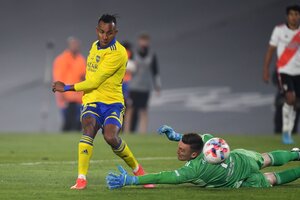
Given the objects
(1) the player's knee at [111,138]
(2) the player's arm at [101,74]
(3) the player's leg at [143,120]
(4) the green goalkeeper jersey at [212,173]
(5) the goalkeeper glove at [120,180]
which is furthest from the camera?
(3) the player's leg at [143,120]

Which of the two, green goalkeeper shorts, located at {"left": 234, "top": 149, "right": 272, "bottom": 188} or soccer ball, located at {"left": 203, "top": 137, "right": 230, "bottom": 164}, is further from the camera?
green goalkeeper shorts, located at {"left": 234, "top": 149, "right": 272, "bottom": 188}

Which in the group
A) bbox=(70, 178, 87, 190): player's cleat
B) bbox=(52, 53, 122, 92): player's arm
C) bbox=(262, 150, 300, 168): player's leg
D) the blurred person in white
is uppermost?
the blurred person in white

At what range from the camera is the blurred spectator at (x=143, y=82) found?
76.5 feet

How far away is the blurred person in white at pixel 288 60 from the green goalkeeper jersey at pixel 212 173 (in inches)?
265

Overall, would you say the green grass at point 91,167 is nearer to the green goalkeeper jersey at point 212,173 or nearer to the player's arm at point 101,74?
the green goalkeeper jersey at point 212,173

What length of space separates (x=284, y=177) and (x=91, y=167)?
10.9ft

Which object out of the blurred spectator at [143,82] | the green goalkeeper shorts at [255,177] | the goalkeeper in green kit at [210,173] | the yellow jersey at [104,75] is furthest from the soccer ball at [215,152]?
the blurred spectator at [143,82]

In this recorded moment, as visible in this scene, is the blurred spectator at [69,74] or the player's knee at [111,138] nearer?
the player's knee at [111,138]

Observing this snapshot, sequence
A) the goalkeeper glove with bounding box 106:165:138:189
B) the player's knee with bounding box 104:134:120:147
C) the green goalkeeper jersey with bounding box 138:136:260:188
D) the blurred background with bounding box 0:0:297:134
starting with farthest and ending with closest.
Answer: the blurred background with bounding box 0:0:297:134, the player's knee with bounding box 104:134:120:147, the green goalkeeper jersey with bounding box 138:136:260:188, the goalkeeper glove with bounding box 106:165:138:189

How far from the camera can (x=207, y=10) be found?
24703 mm

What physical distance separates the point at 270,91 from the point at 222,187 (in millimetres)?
13152

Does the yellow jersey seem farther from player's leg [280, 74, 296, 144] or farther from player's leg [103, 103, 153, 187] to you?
player's leg [280, 74, 296, 144]

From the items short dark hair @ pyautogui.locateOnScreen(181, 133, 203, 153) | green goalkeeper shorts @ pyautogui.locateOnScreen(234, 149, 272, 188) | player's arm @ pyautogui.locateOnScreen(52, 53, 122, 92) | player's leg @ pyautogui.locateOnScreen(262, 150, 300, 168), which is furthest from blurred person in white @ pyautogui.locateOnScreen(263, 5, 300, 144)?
short dark hair @ pyautogui.locateOnScreen(181, 133, 203, 153)

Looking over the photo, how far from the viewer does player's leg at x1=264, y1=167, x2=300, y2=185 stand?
11.4 metres
